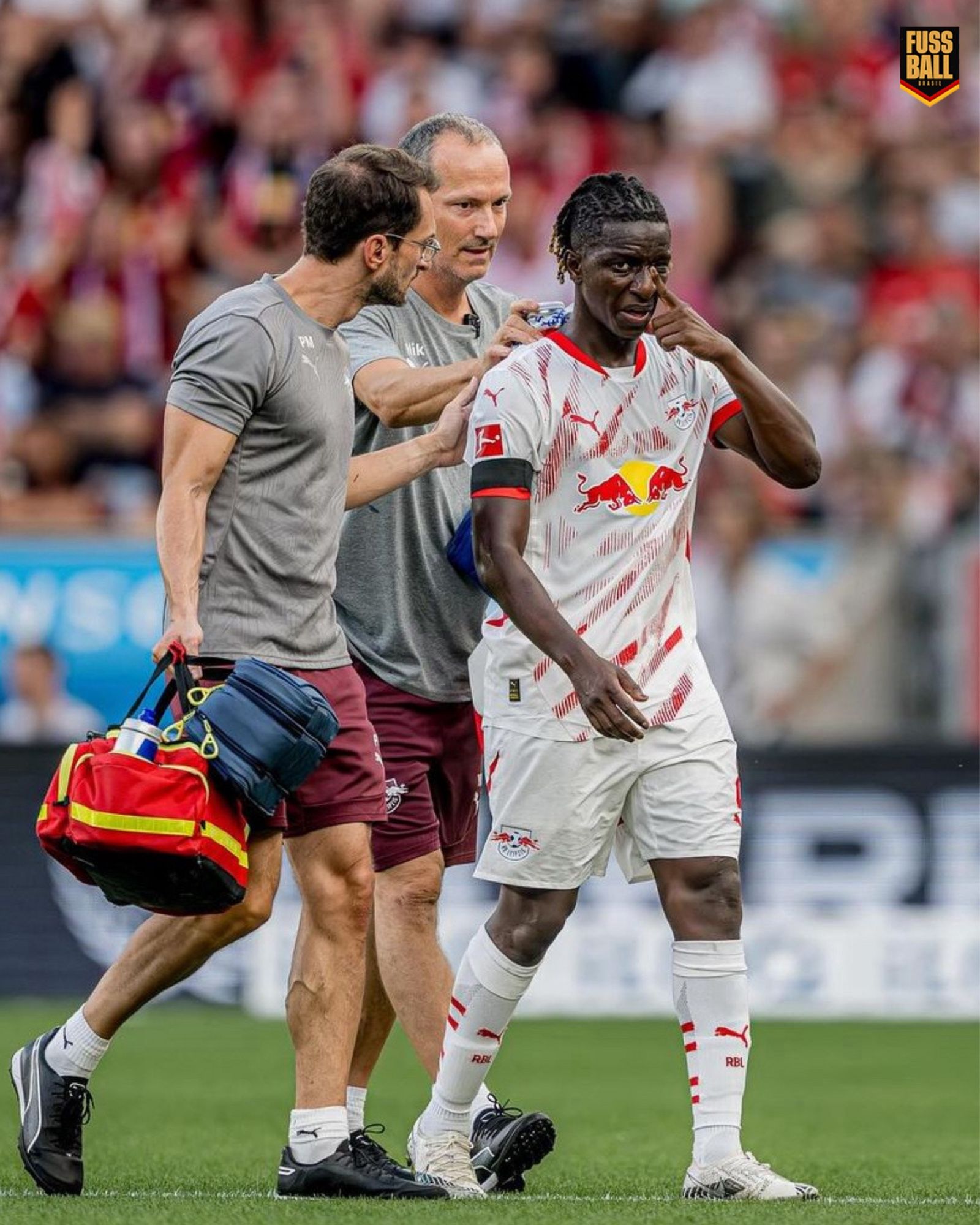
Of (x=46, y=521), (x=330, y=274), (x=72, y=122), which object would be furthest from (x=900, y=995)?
(x=72, y=122)

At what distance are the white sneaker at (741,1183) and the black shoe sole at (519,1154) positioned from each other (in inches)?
27.1

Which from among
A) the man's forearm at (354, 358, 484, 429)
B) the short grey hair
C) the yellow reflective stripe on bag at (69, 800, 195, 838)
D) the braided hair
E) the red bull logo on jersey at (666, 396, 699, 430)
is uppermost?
the short grey hair

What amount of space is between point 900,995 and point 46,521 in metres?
5.32

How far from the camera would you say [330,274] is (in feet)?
19.6

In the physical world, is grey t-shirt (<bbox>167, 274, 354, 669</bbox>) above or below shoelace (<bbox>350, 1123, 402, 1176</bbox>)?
above

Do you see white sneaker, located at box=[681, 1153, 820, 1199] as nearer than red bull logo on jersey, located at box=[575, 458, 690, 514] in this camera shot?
Yes

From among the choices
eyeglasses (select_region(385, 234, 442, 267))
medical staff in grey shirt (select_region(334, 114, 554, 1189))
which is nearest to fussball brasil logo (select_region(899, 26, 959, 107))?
medical staff in grey shirt (select_region(334, 114, 554, 1189))

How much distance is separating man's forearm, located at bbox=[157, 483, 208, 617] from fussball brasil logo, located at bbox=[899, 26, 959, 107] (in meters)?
8.40

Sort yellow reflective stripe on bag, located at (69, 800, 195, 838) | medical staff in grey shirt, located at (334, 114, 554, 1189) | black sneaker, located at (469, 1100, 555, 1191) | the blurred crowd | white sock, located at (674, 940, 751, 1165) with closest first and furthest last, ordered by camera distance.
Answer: yellow reflective stripe on bag, located at (69, 800, 195, 838), white sock, located at (674, 940, 751, 1165), black sneaker, located at (469, 1100, 555, 1191), medical staff in grey shirt, located at (334, 114, 554, 1189), the blurred crowd

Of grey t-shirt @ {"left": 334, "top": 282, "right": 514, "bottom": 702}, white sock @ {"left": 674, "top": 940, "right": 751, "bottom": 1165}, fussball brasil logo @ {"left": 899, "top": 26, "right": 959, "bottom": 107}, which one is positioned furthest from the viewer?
fussball brasil logo @ {"left": 899, "top": 26, "right": 959, "bottom": 107}

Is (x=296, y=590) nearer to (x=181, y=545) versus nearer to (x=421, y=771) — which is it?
(x=181, y=545)

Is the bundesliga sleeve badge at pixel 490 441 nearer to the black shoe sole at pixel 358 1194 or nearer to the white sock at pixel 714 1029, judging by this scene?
the white sock at pixel 714 1029

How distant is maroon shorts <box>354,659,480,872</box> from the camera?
6.73 metres

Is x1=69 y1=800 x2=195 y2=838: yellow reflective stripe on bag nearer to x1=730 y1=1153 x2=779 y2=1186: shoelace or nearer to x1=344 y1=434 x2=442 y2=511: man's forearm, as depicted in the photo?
x1=344 y1=434 x2=442 y2=511: man's forearm
